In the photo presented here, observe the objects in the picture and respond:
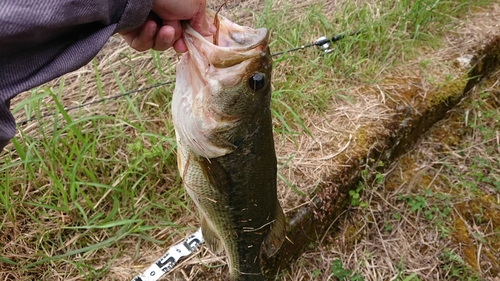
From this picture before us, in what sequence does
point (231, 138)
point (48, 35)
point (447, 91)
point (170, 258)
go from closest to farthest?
point (48, 35), point (231, 138), point (170, 258), point (447, 91)

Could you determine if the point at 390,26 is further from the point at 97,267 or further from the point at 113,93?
the point at 97,267

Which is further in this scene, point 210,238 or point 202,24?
point 210,238

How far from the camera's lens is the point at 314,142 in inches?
114

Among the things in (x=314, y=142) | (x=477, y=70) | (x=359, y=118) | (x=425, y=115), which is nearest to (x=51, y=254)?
(x=314, y=142)

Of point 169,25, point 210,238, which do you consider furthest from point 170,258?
point 169,25

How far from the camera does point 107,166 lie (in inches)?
95.4

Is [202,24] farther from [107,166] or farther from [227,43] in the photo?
[107,166]

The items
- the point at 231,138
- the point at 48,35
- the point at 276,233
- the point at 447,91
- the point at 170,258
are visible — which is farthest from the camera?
the point at 447,91

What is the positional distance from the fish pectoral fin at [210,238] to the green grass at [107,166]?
0.29 meters

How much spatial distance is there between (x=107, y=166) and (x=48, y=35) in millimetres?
1438

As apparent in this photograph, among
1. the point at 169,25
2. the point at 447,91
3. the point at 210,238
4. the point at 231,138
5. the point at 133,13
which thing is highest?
the point at 133,13

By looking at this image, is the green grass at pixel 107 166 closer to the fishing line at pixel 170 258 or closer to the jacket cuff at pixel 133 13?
the fishing line at pixel 170 258

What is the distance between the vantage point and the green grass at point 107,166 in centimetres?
A: 212

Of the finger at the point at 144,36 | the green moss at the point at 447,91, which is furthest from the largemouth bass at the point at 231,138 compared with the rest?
the green moss at the point at 447,91
